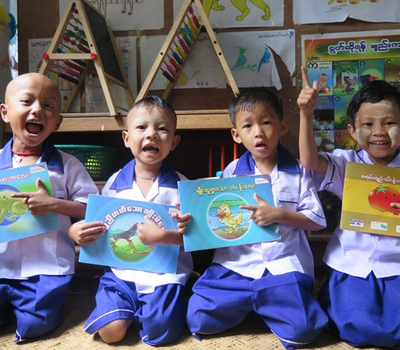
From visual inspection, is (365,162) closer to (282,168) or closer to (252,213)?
(282,168)

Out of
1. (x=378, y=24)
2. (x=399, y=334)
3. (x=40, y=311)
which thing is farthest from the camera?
(x=378, y=24)

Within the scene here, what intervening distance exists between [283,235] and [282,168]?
19cm

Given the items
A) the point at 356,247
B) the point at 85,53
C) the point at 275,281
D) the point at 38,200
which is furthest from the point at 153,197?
the point at 85,53

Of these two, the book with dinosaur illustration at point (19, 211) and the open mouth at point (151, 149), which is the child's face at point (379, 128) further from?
the book with dinosaur illustration at point (19, 211)

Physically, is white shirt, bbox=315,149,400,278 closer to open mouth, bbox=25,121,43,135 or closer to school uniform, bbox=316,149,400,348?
school uniform, bbox=316,149,400,348

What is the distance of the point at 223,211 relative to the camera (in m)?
1.01

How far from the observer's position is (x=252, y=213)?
3.30 ft

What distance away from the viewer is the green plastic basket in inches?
53.2

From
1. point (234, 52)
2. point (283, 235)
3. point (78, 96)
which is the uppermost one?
point (234, 52)

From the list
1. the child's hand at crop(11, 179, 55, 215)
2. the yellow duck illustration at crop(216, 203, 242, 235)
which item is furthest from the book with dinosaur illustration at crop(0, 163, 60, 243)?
the yellow duck illustration at crop(216, 203, 242, 235)

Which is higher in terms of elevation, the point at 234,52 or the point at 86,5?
the point at 86,5

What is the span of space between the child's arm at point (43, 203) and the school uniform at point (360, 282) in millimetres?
721

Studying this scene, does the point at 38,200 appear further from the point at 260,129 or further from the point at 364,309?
the point at 364,309

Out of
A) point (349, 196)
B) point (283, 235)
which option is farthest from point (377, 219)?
point (283, 235)
